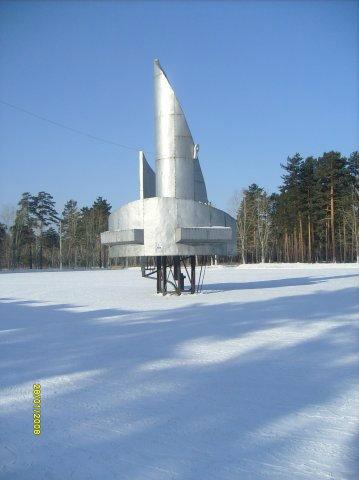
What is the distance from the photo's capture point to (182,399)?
5340mm

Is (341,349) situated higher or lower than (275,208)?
lower

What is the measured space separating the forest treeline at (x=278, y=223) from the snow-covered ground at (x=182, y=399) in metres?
43.9

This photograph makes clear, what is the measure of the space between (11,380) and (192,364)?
2.55 m

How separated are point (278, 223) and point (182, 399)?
194 ft

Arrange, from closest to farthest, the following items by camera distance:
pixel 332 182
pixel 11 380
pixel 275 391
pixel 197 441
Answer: pixel 197 441, pixel 275 391, pixel 11 380, pixel 332 182

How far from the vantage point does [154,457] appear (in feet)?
12.7

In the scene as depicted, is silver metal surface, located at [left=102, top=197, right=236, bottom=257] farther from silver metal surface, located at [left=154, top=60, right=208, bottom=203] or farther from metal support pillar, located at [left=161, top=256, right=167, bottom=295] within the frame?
metal support pillar, located at [left=161, top=256, right=167, bottom=295]

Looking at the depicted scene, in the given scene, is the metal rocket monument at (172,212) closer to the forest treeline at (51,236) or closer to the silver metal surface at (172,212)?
the silver metal surface at (172,212)

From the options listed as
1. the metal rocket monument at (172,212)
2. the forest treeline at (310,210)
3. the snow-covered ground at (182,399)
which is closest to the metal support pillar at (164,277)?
the metal rocket monument at (172,212)

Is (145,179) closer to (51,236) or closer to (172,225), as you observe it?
(172,225)

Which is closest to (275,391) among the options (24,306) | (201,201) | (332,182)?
(24,306)

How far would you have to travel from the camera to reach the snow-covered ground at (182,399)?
12.4ft

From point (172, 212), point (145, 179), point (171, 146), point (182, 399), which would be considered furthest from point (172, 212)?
point (182, 399)

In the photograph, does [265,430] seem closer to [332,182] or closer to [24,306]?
[24,306]
